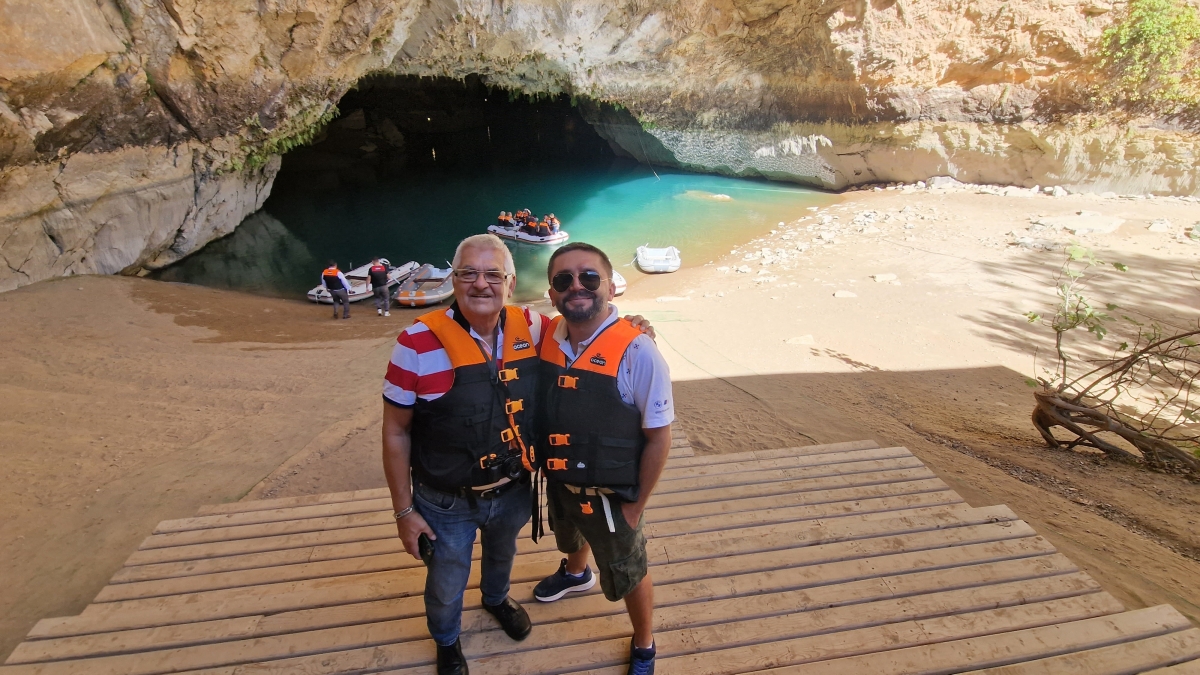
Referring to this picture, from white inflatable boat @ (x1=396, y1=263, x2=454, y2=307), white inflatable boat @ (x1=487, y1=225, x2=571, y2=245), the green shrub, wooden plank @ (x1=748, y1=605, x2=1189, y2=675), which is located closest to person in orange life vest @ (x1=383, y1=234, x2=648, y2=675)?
wooden plank @ (x1=748, y1=605, x2=1189, y2=675)

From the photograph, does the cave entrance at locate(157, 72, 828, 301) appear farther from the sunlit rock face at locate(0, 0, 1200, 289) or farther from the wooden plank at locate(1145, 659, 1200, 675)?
the wooden plank at locate(1145, 659, 1200, 675)

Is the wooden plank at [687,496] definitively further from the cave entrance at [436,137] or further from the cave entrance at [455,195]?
the cave entrance at [436,137]

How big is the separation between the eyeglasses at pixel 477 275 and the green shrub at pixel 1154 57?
63.4 feet

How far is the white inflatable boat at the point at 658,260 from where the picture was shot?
13.4 metres

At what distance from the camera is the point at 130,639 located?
206cm

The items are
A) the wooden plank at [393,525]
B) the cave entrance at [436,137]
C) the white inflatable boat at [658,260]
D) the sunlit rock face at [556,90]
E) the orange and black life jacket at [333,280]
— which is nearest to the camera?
the wooden plank at [393,525]

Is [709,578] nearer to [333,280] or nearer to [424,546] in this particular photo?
[424,546]

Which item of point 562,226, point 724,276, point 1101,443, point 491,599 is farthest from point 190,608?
point 562,226

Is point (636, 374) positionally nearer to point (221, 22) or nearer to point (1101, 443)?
point (1101, 443)

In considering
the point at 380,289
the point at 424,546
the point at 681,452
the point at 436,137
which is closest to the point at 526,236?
the point at 380,289

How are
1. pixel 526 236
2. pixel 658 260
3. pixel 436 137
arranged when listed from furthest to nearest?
pixel 436 137 → pixel 526 236 → pixel 658 260

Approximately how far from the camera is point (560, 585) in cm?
226

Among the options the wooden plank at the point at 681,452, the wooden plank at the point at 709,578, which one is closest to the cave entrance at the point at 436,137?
the wooden plank at the point at 681,452

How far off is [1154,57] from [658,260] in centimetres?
1322
